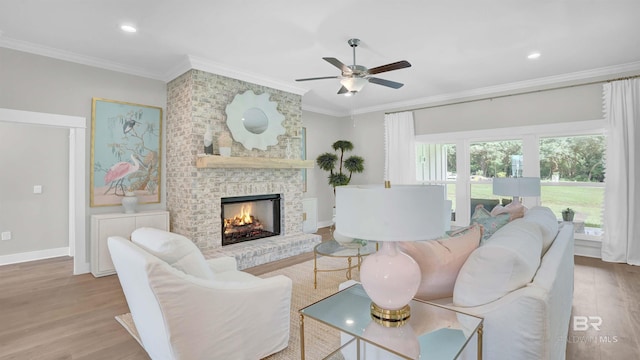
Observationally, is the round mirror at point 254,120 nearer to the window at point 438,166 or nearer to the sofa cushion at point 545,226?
the window at point 438,166

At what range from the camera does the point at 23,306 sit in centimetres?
288

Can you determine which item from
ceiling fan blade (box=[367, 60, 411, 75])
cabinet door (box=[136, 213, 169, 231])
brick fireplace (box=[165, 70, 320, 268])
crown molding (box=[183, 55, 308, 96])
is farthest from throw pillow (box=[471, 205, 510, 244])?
cabinet door (box=[136, 213, 169, 231])

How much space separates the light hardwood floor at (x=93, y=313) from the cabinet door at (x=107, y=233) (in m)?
0.19

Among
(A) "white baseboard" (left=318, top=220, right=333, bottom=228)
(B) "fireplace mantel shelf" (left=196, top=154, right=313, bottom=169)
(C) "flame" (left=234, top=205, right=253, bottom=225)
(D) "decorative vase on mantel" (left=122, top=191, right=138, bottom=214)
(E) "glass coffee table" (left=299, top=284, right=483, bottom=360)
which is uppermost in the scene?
(B) "fireplace mantel shelf" (left=196, top=154, right=313, bottom=169)

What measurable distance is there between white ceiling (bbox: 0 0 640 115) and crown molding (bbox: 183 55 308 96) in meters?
0.02

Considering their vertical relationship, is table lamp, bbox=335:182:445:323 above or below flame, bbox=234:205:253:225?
above

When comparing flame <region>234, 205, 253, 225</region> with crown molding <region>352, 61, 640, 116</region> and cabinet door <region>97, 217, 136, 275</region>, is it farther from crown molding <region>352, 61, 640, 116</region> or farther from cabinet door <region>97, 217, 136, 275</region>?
crown molding <region>352, 61, 640, 116</region>

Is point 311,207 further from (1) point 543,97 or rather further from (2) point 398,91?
(1) point 543,97

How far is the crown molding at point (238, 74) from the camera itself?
389cm

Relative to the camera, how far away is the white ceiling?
108 inches

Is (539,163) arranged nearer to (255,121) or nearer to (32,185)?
(255,121)

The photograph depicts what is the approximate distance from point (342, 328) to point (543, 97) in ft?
16.7

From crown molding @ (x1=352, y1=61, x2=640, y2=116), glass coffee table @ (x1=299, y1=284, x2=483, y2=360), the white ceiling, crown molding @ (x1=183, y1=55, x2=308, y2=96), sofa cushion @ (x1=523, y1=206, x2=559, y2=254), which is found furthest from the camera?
crown molding @ (x1=352, y1=61, x2=640, y2=116)

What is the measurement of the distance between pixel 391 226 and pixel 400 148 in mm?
5234
